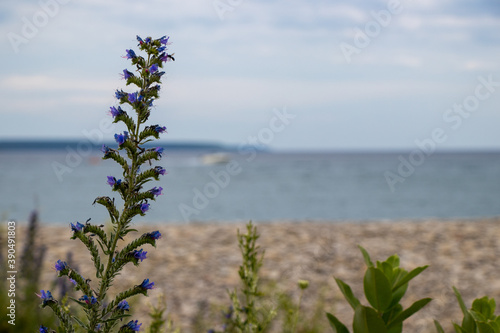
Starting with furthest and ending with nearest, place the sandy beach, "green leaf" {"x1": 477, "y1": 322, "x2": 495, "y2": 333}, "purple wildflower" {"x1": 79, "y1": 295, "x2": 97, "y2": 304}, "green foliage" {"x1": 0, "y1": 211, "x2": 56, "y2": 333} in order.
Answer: the sandy beach, "green foliage" {"x1": 0, "y1": 211, "x2": 56, "y2": 333}, "green leaf" {"x1": 477, "y1": 322, "x2": 495, "y2": 333}, "purple wildflower" {"x1": 79, "y1": 295, "x2": 97, "y2": 304}

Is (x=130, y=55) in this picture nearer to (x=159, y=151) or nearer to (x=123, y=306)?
(x=159, y=151)

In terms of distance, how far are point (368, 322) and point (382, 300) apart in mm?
139

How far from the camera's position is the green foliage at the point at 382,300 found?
1.34m

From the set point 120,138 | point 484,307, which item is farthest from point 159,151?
point 484,307

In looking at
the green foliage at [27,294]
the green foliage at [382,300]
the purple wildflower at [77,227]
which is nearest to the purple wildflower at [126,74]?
the purple wildflower at [77,227]

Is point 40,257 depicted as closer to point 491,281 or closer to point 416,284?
point 416,284

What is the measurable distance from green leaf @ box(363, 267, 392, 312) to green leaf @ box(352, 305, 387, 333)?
110 mm

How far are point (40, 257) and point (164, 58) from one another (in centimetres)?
279

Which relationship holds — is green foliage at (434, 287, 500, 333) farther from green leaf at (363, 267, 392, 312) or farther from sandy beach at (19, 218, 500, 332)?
sandy beach at (19, 218, 500, 332)

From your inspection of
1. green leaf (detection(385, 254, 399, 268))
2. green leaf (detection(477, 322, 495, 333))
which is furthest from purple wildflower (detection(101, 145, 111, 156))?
green leaf (detection(477, 322, 495, 333))

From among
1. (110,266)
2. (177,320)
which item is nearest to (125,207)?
(110,266)

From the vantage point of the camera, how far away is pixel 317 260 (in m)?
8.52

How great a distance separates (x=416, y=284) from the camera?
813 cm

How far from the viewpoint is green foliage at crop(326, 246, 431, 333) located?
4.40ft
